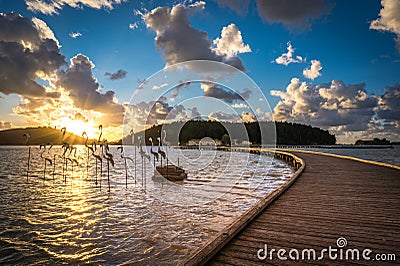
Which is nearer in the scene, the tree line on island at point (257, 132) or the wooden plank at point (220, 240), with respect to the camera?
the wooden plank at point (220, 240)

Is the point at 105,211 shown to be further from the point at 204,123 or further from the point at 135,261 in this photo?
the point at 204,123

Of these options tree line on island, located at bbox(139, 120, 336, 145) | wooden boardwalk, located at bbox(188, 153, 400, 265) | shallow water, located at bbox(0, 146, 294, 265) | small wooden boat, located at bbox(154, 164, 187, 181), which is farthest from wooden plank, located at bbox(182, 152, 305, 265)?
tree line on island, located at bbox(139, 120, 336, 145)

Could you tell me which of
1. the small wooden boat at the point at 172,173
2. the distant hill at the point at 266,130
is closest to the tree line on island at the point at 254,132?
the distant hill at the point at 266,130

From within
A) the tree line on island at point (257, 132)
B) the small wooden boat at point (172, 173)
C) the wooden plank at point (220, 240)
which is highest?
the tree line on island at point (257, 132)

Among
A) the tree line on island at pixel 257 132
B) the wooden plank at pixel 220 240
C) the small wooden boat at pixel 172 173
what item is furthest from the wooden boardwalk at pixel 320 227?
the tree line on island at pixel 257 132

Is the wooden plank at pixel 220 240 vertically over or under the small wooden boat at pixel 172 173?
over

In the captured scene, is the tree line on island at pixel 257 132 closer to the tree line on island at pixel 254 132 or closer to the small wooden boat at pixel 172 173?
the tree line on island at pixel 254 132

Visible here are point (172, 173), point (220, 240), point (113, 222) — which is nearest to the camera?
point (220, 240)

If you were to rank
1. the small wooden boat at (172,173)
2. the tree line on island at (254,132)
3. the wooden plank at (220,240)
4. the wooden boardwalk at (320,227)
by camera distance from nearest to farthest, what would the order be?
the wooden plank at (220,240) < the wooden boardwalk at (320,227) < the small wooden boat at (172,173) < the tree line on island at (254,132)

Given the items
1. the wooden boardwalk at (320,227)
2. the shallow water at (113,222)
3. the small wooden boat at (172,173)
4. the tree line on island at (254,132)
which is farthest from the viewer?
the tree line on island at (254,132)

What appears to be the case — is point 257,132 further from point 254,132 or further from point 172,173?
point 172,173

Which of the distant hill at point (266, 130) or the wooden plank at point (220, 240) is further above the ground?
the distant hill at point (266, 130)

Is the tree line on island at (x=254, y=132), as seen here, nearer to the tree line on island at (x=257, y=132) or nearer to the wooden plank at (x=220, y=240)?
the tree line on island at (x=257, y=132)

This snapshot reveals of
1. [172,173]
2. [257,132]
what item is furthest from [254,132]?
[172,173]
